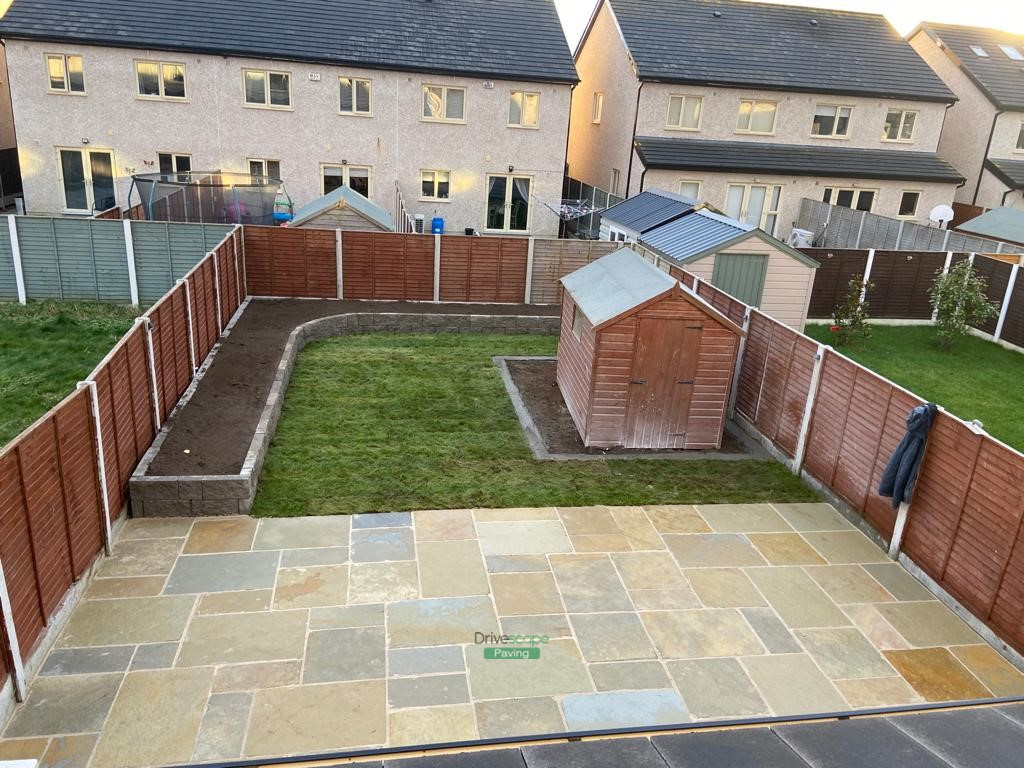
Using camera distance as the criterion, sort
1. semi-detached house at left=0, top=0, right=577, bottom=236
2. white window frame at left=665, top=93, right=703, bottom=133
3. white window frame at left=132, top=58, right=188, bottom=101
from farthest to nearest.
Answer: white window frame at left=665, top=93, right=703, bottom=133, white window frame at left=132, top=58, right=188, bottom=101, semi-detached house at left=0, top=0, right=577, bottom=236

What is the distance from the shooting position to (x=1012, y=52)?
108 feet

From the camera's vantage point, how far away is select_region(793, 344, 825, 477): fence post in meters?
10.2

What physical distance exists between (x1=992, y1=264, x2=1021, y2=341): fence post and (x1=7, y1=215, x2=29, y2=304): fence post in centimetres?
2295

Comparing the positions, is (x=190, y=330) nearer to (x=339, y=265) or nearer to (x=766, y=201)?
(x=339, y=265)

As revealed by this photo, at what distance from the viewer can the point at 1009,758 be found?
3.87m

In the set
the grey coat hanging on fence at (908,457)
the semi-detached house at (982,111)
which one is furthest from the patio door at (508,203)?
the grey coat hanging on fence at (908,457)

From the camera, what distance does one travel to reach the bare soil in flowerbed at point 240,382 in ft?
31.5

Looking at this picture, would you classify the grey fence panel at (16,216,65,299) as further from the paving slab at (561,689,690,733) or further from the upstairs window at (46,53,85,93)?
the paving slab at (561,689,690,733)

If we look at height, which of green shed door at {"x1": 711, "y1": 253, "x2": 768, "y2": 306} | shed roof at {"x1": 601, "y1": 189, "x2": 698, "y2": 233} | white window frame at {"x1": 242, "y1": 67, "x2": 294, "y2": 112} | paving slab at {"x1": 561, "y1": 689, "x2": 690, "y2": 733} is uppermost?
white window frame at {"x1": 242, "y1": 67, "x2": 294, "y2": 112}

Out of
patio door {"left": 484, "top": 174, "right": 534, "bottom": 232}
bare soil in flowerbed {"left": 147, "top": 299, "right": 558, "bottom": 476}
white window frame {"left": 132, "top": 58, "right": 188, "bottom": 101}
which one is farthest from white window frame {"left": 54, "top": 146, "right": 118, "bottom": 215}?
patio door {"left": 484, "top": 174, "right": 534, "bottom": 232}

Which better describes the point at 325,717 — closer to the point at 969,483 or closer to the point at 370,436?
the point at 370,436

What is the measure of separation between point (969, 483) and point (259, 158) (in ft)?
75.1

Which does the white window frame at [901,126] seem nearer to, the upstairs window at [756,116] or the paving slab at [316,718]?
the upstairs window at [756,116]

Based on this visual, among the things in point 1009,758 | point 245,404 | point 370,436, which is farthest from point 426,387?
point 1009,758
